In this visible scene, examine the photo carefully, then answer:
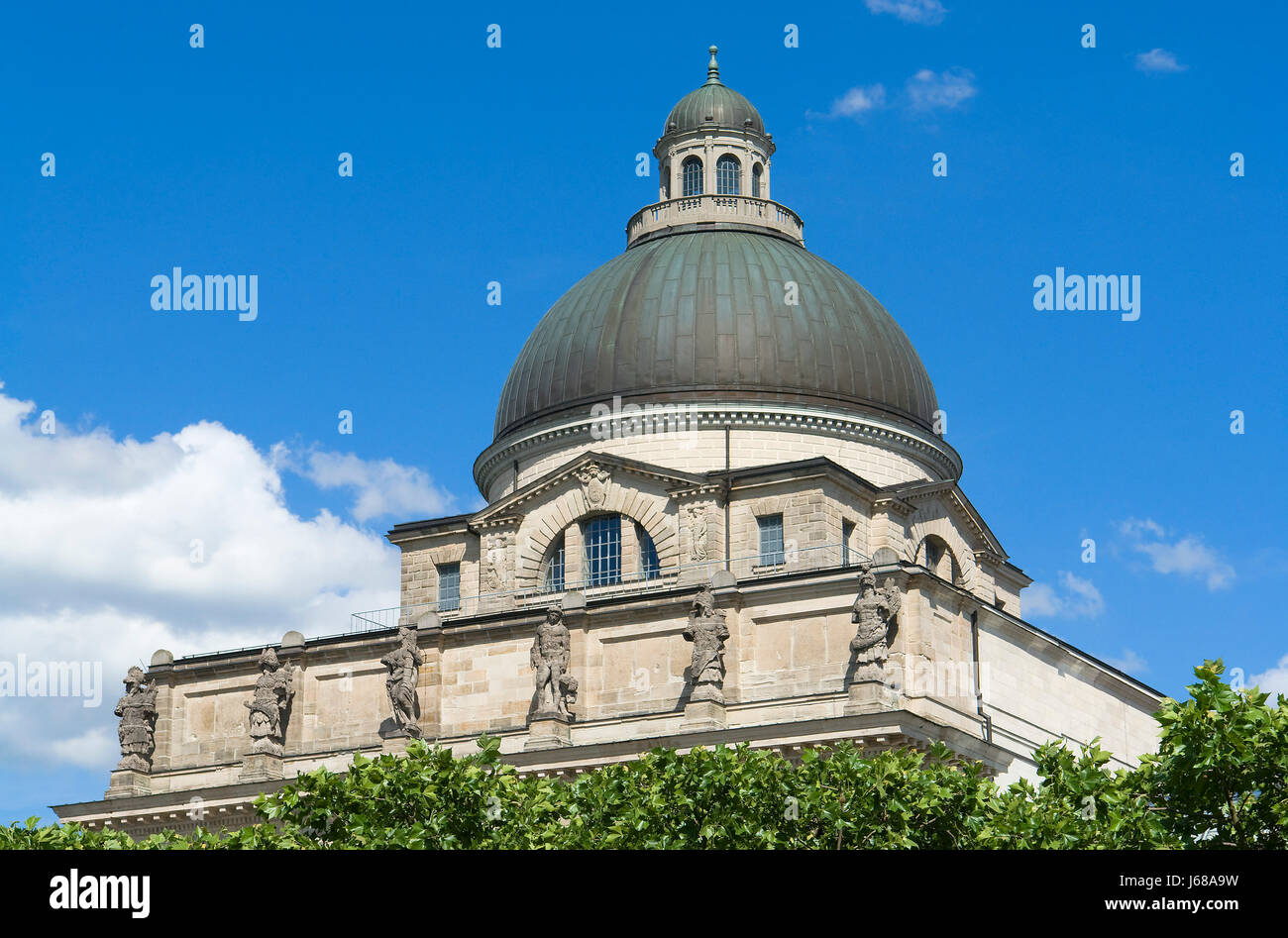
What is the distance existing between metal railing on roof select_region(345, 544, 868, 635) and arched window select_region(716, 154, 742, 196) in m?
16.9

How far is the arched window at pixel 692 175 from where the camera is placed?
68.7 metres

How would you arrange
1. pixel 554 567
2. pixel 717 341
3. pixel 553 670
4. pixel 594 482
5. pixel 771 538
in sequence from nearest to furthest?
pixel 553 670 → pixel 771 538 → pixel 594 482 → pixel 554 567 → pixel 717 341

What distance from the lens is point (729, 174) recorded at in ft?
226

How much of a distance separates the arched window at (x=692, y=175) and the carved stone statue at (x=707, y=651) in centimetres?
2172

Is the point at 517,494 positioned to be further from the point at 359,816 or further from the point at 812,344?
the point at 359,816

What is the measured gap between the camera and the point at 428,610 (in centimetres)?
6225

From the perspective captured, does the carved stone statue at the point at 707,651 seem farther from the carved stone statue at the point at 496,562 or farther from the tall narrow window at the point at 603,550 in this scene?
the carved stone statue at the point at 496,562

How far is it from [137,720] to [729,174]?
93.2 feet

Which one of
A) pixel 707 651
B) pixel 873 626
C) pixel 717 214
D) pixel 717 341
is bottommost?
pixel 707 651

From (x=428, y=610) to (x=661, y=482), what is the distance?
9.40 meters

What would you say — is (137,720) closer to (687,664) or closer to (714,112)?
(687,664)

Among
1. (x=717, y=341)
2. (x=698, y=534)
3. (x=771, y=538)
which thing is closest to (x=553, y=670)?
(x=698, y=534)
